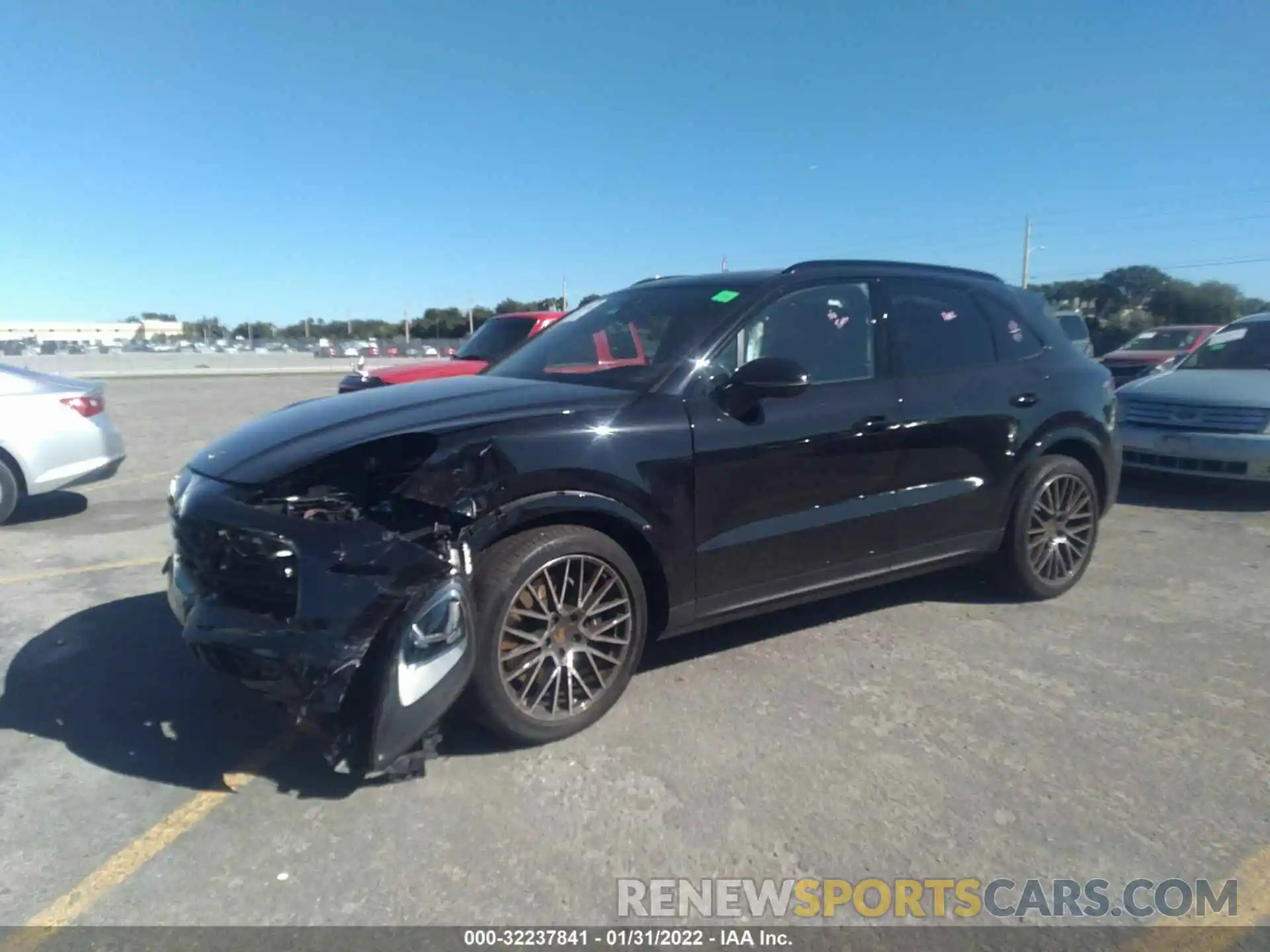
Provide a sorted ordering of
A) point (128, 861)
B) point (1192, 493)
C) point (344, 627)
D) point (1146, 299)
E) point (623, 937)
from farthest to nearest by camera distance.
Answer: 1. point (1146, 299)
2. point (1192, 493)
3. point (344, 627)
4. point (128, 861)
5. point (623, 937)

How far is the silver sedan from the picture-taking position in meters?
6.85

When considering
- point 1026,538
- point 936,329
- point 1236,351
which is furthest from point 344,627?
point 1236,351

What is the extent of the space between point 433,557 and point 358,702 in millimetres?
512

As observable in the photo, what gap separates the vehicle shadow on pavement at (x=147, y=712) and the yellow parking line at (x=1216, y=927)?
2.48 meters

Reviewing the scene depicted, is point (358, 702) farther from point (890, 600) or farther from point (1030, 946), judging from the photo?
point (890, 600)

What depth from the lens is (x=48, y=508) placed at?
25.4 feet

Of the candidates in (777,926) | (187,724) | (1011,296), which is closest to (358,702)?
(187,724)

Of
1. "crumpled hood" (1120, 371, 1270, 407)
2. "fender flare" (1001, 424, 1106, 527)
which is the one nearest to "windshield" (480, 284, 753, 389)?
"fender flare" (1001, 424, 1106, 527)

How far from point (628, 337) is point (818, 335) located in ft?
3.02

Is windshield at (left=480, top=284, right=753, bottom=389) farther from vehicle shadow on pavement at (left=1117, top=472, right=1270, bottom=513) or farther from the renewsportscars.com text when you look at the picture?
vehicle shadow on pavement at (left=1117, top=472, right=1270, bottom=513)

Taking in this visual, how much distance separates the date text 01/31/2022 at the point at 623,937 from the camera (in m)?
2.35

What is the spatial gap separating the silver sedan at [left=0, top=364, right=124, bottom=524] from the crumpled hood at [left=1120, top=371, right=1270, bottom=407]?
353 inches

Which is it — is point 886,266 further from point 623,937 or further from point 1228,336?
point 1228,336

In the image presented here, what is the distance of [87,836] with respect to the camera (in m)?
2.79
